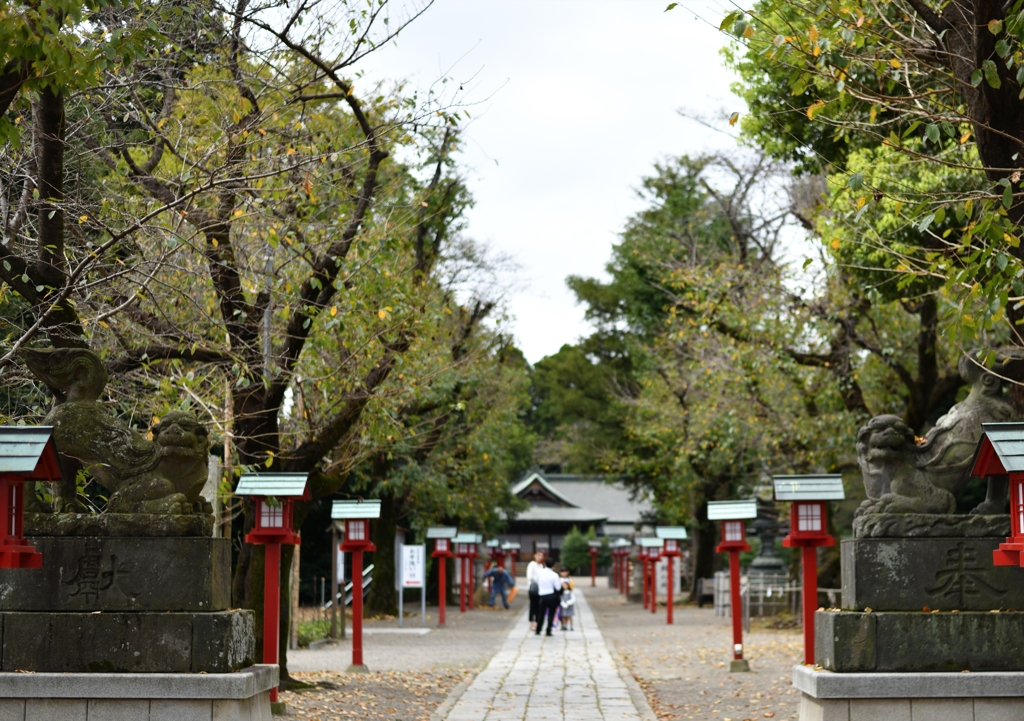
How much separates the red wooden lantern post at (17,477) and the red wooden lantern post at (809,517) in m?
7.80

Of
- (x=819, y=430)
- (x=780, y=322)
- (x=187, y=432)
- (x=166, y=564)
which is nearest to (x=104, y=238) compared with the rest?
(x=187, y=432)

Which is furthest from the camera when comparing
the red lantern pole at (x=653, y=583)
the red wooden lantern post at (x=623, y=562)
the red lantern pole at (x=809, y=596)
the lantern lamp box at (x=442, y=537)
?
the red wooden lantern post at (x=623, y=562)

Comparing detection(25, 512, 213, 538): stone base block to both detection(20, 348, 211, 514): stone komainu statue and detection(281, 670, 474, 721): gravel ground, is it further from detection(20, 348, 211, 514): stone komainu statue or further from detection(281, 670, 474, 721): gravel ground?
detection(281, 670, 474, 721): gravel ground

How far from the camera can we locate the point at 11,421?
894 centimetres

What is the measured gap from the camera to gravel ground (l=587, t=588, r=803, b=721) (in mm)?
11500

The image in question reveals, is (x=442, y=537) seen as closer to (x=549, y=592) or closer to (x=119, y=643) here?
(x=549, y=592)

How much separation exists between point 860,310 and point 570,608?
383 inches

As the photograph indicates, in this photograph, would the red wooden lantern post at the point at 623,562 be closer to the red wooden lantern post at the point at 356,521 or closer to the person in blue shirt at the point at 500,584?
the person in blue shirt at the point at 500,584

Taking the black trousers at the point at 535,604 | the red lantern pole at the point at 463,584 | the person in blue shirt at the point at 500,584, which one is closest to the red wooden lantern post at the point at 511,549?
the person in blue shirt at the point at 500,584

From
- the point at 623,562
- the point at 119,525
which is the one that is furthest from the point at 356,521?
the point at 623,562

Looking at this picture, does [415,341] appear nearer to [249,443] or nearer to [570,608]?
[249,443]

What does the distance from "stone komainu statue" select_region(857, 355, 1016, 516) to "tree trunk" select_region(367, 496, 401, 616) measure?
803 inches

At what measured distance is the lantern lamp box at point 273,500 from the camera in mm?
10289

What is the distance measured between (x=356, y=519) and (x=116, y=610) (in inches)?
393
